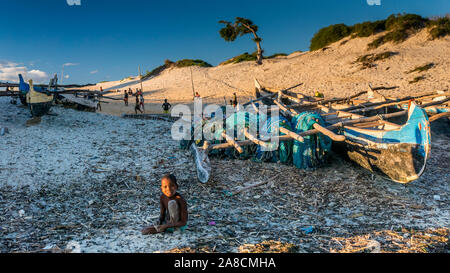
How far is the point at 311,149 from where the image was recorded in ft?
24.9

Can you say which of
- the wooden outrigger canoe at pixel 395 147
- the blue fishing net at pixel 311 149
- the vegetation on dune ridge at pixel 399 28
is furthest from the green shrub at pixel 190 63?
the wooden outrigger canoe at pixel 395 147

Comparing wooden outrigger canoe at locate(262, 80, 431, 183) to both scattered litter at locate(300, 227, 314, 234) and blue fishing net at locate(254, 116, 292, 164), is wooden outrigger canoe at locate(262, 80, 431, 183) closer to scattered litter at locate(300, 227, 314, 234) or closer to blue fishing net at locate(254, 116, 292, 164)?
blue fishing net at locate(254, 116, 292, 164)

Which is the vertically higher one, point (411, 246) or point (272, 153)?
point (272, 153)

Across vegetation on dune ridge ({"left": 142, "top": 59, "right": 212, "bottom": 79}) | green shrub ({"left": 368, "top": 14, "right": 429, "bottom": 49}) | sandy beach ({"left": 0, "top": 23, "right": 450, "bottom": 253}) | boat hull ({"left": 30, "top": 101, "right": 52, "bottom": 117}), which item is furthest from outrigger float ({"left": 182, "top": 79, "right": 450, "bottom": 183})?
vegetation on dune ridge ({"left": 142, "top": 59, "right": 212, "bottom": 79})

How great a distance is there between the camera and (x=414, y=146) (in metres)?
6.11

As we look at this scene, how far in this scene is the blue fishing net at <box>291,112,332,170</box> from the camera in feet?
24.8

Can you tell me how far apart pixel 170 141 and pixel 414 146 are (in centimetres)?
772

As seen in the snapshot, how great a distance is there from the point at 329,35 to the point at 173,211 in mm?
40362

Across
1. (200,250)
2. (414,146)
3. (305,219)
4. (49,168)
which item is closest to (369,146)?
(414,146)

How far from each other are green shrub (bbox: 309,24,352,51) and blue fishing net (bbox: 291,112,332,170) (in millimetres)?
34588

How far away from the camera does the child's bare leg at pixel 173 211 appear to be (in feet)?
13.3

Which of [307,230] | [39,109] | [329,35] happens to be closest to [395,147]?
[307,230]

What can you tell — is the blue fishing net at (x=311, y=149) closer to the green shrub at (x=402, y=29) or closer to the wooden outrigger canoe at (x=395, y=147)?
the wooden outrigger canoe at (x=395, y=147)
